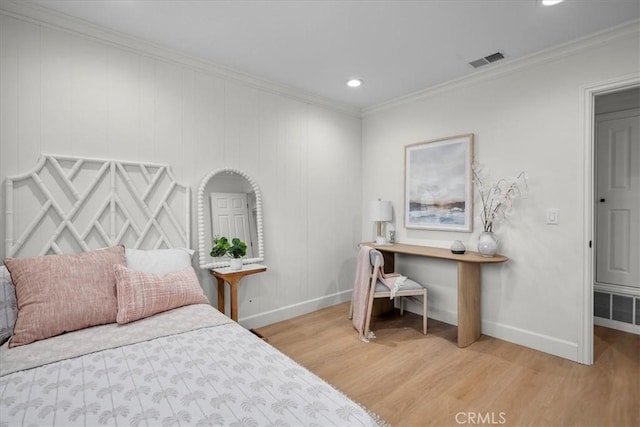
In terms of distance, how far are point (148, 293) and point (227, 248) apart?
867mm

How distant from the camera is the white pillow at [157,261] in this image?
208 cm

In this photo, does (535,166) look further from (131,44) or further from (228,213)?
(131,44)

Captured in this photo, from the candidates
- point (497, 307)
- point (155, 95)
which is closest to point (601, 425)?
point (497, 307)

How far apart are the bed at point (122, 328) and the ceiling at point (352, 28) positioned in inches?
41.0

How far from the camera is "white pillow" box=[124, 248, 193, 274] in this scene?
6.82 ft

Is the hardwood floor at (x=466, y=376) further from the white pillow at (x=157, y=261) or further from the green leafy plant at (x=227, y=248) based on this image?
the white pillow at (x=157, y=261)

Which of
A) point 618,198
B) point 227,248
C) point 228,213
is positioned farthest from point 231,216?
point 618,198

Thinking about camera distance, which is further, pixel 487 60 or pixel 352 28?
pixel 487 60

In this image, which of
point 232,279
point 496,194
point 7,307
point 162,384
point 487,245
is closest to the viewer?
point 162,384

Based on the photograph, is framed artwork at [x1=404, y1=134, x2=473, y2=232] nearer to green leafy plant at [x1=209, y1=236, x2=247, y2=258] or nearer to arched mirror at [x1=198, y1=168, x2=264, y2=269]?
arched mirror at [x1=198, y1=168, x2=264, y2=269]

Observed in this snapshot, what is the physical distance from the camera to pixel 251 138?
10.1 feet

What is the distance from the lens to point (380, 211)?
11.9 feet

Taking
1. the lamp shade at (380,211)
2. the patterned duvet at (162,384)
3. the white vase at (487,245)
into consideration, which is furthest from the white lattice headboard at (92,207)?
the white vase at (487,245)

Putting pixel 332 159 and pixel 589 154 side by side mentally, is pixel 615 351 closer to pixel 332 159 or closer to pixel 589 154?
pixel 589 154
